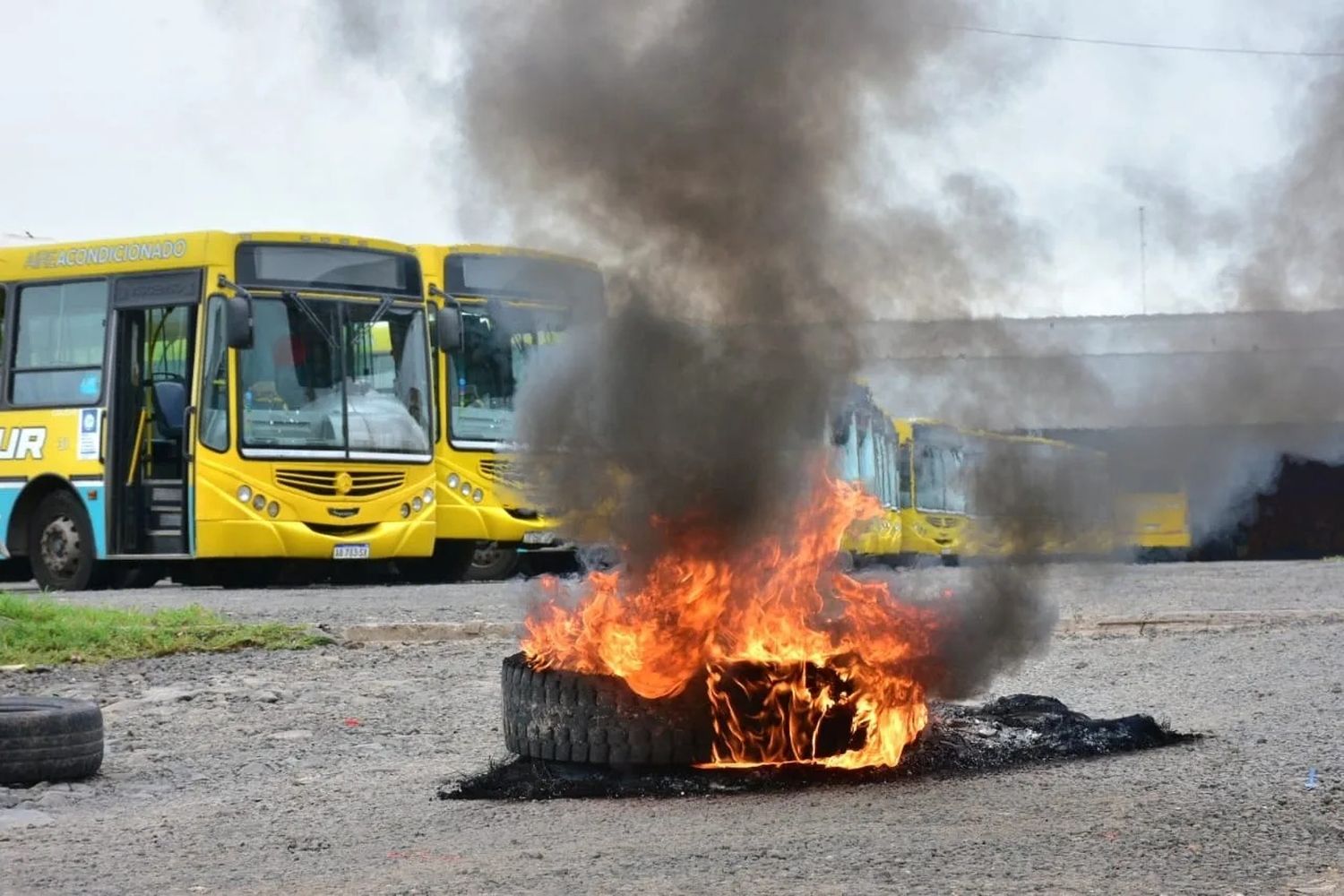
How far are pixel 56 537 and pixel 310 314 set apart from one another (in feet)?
10.8

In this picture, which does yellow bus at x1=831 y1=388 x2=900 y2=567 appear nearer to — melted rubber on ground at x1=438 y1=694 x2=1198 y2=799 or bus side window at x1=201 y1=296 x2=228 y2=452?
melted rubber on ground at x1=438 y1=694 x2=1198 y2=799

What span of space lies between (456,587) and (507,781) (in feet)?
32.7

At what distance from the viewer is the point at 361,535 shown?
54.4ft

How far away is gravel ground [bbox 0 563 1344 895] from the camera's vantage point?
4457 millimetres

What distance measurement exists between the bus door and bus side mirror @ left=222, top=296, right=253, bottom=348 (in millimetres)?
703

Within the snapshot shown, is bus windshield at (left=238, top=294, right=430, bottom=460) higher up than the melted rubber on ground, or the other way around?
bus windshield at (left=238, top=294, right=430, bottom=460)

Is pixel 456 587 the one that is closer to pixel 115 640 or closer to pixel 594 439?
pixel 115 640

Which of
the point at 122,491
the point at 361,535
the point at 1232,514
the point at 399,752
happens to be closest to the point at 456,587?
the point at 361,535

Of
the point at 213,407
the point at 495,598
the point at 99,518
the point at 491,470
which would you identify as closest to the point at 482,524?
the point at 491,470

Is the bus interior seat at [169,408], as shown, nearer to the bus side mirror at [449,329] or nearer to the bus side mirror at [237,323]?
the bus side mirror at [237,323]

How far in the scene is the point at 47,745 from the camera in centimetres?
653

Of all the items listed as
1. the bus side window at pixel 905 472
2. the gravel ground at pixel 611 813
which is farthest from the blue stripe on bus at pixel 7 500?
the bus side window at pixel 905 472

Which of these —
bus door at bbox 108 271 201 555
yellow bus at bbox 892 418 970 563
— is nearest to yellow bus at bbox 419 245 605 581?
bus door at bbox 108 271 201 555

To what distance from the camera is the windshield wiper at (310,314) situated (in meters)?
16.3
